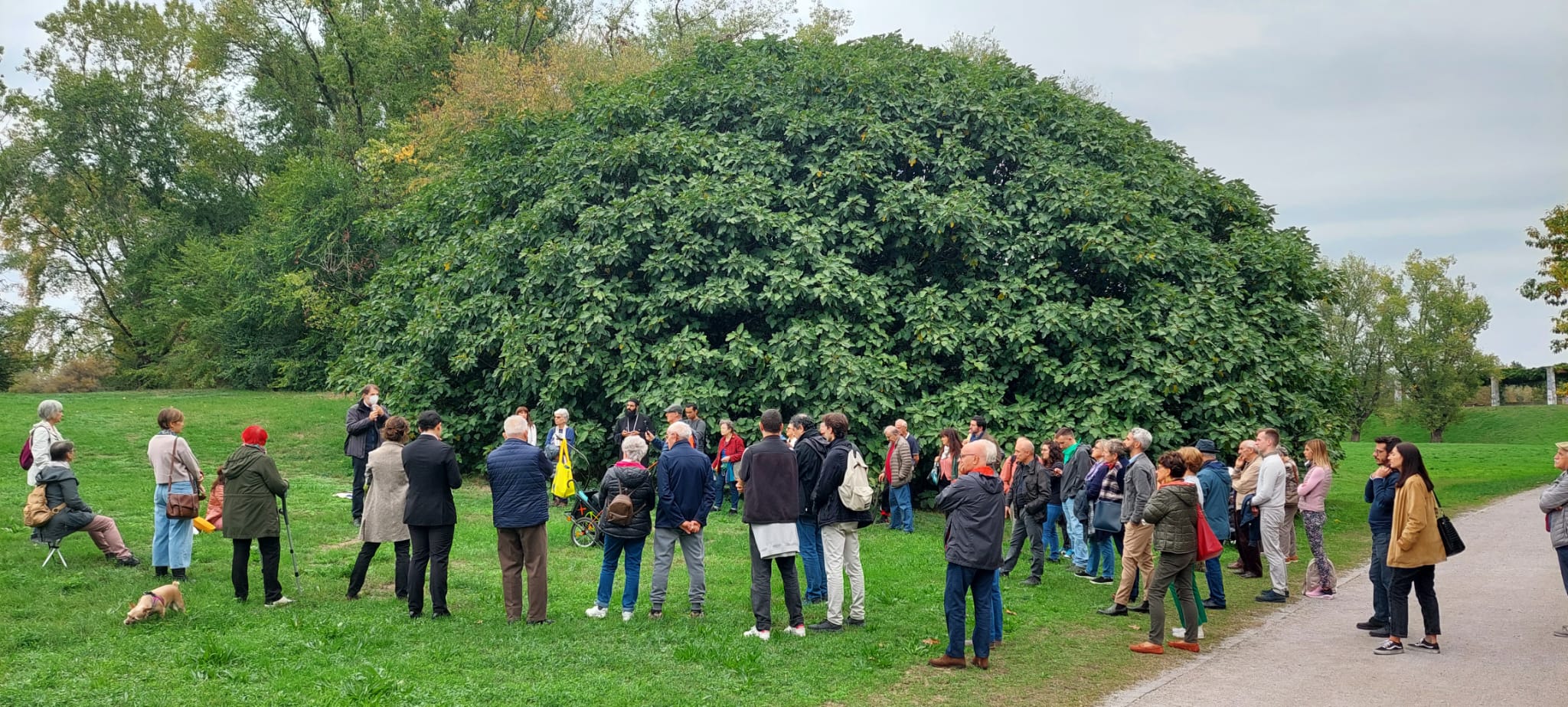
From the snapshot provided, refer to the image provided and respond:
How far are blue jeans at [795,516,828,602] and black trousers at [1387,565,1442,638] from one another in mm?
5028

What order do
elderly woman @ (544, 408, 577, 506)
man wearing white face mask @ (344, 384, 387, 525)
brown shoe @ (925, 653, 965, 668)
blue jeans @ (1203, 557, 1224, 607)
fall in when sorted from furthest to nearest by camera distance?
elderly woman @ (544, 408, 577, 506) < man wearing white face mask @ (344, 384, 387, 525) < blue jeans @ (1203, 557, 1224, 607) < brown shoe @ (925, 653, 965, 668)

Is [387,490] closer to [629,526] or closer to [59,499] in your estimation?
[629,526]

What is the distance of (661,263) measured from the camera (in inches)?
711

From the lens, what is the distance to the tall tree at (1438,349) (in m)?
52.5

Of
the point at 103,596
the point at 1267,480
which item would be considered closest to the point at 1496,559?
the point at 1267,480

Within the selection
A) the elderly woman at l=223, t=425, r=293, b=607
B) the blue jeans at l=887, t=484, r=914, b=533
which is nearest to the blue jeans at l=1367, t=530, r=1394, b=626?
the blue jeans at l=887, t=484, r=914, b=533

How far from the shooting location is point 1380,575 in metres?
9.58

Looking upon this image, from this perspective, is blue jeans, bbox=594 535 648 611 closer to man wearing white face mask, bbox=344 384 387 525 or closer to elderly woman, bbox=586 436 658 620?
elderly woman, bbox=586 436 658 620

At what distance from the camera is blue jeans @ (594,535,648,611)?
31.1 feet

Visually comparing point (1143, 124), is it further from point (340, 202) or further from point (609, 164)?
point (340, 202)

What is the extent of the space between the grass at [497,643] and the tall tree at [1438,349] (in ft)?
158

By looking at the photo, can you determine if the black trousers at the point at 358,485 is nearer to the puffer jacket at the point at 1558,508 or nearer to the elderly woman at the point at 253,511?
the elderly woman at the point at 253,511

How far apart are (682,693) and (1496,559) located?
12918mm

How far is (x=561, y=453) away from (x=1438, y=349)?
5230cm
